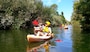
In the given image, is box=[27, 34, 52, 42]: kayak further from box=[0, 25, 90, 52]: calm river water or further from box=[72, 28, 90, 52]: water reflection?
box=[72, 28, 90, 52]: water reflection

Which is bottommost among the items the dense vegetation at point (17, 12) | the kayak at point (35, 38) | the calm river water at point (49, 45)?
the calm river water at point (49, 45)

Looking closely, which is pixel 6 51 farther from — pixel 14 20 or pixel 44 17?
pixel 44 17

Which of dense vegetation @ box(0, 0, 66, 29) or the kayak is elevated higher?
dense vegetation @ box(0, 0, 66, 29)

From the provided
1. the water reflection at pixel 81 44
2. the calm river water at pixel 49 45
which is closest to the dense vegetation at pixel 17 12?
the calm river water at pixel 49 45

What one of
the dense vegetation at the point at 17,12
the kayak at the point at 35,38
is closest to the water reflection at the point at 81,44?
the kayak at the point at 35,38

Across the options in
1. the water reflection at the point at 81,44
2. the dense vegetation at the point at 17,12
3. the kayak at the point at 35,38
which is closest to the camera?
the water reflection at the point at 81,44

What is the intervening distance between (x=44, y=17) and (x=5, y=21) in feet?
75.6

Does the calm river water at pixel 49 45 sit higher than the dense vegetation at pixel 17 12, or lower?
lower

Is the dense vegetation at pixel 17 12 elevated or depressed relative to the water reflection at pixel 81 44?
elevated

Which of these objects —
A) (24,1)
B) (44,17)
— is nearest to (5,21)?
(24,1)

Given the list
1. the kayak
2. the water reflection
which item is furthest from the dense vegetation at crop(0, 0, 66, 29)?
the kayak

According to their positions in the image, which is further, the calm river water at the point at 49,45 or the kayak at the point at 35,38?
the kayak at the point at 35,38

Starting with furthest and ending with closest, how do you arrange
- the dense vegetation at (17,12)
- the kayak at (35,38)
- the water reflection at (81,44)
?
the dense vegetation at (17,12), the kayak at (35,38), the water reflection at (81,44)

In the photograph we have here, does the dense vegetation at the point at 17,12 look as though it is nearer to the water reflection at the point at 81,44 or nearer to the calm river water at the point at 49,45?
the calm river water at the point at 49,45
